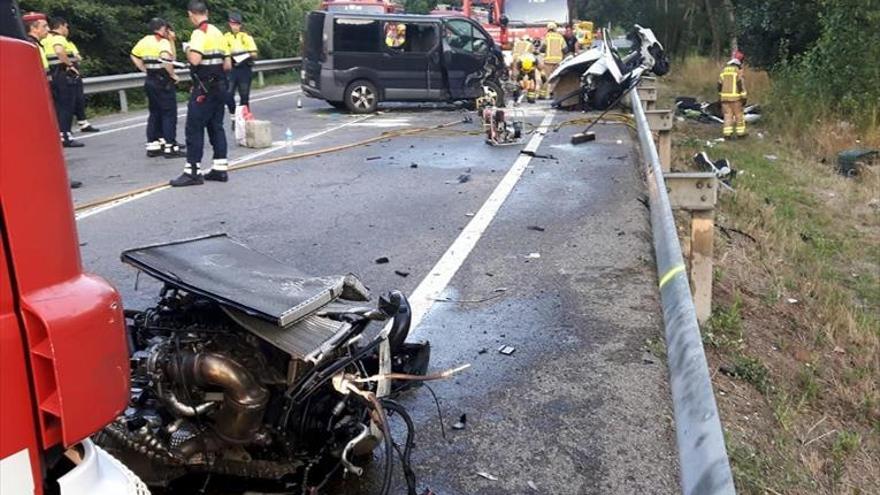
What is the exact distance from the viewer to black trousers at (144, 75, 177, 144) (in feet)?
34.7

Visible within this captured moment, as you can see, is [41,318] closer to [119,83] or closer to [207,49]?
[207,49]

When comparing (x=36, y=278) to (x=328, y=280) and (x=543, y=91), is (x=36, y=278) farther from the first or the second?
(x=543, y=91)

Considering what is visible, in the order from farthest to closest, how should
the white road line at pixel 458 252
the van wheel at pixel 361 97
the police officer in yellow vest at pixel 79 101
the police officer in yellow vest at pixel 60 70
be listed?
the van wheel at pixel 361 97, the police officer in yellow vest at pixel 79 101, the police officer in yellow vest at pixel 60 70, the white road line at pixel 458 252

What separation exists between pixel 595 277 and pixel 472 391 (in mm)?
1881

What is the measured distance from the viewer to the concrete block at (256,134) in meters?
11.4

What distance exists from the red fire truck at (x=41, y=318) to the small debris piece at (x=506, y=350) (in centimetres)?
291

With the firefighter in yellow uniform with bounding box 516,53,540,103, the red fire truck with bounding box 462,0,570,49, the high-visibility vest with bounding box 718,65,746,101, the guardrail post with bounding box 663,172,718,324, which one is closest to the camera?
the guardrail post with bounding box 663,172,718,324

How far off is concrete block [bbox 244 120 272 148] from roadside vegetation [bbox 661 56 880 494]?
589 cm

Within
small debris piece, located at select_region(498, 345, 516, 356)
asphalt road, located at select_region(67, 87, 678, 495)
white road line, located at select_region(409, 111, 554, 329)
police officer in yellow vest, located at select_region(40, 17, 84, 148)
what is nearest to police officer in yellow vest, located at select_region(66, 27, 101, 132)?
police officer in yellow vest, located at select_region(40, 17, 84, 148)

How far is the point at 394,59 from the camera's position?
51.8 feet

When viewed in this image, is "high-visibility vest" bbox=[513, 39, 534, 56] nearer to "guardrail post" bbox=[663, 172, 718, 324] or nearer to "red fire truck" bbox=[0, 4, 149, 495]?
"guardrail post" bbox=[663, 172, 718, 324]

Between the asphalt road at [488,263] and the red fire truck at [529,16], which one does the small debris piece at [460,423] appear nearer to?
the asphalt road at [488,263]

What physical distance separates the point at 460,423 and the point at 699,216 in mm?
2296

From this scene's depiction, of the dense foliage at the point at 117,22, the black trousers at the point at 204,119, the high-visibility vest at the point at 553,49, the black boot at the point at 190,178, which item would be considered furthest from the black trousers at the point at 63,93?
the high-visibility vest at the point at 553,49
